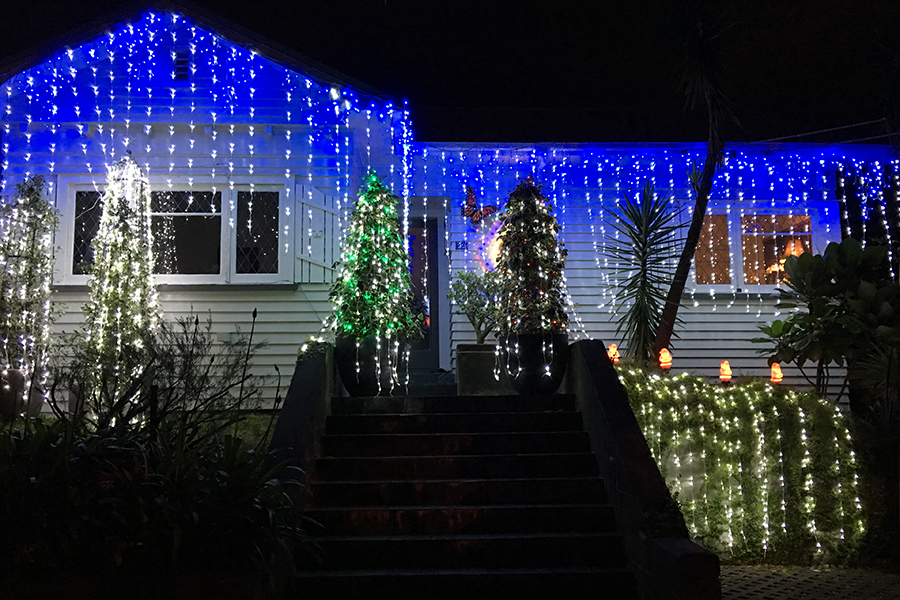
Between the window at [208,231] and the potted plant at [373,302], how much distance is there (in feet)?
7.56

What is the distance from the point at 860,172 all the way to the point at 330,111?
737cm

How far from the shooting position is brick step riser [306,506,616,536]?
217 inches

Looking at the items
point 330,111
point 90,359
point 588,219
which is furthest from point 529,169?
point 90,359

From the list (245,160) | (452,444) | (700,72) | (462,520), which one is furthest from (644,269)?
(245,160)

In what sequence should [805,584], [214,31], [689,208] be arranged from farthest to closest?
[689,208]
[214,31]
[805,584]

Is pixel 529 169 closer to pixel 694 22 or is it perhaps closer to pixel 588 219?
pixel 588 219

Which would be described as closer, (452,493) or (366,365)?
(452,493)

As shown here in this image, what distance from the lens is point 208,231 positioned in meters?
9.78

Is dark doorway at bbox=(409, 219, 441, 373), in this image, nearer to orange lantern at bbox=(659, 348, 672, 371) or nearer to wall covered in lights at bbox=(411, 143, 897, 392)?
wall covered in lights at bbox=(411, 143, 897, 392)

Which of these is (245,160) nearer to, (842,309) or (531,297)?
(531,297)

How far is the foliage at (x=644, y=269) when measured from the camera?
31.1 ft

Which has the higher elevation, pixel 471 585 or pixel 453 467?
pixel 453 467

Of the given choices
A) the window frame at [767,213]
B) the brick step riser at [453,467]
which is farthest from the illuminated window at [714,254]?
the brick step riser at [453,467]

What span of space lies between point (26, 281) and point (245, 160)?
9.66ft
